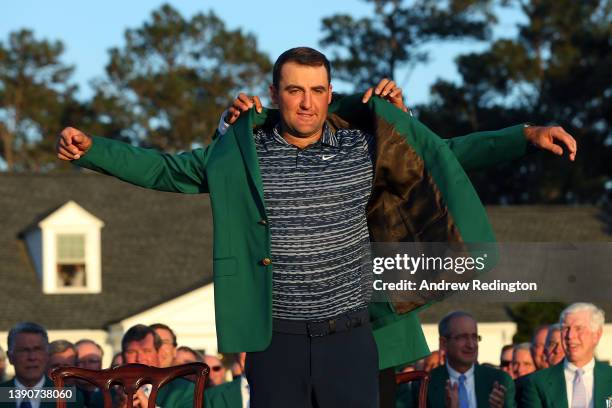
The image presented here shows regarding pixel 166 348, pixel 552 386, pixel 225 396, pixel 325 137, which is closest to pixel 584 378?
pixel 552 386

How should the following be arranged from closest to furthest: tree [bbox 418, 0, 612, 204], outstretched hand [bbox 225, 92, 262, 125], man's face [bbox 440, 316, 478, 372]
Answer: outstretched hand [bbox 225, 92, 262, 125]
man's face [bbox 440, 316, 478, 372]
tree [bbox 418, 0, 612, 204]

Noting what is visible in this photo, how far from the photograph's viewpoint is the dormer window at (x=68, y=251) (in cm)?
2998

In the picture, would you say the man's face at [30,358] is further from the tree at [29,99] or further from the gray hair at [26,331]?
the tree at [29,99]

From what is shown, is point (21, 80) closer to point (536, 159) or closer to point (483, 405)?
point (536, 159)

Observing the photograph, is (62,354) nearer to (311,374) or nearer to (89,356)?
(89,356)

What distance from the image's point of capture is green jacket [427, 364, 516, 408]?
29.6 feet

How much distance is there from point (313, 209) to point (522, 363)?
264 inches

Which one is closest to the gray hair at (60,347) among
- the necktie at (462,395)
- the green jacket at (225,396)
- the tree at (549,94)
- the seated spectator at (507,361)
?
the green jacket at (225,396)

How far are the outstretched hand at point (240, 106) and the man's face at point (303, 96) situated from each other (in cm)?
25

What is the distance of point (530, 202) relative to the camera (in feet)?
149

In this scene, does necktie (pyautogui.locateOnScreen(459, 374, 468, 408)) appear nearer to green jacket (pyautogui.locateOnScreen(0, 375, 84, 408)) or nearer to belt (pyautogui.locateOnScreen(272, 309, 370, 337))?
green jacket (pyautogui.locateOnScreen(0, 375, 84, 408))

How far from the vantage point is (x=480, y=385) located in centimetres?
930

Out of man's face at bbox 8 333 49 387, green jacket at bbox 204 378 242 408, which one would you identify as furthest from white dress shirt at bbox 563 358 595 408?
man's face at bbox 8 333 49 387

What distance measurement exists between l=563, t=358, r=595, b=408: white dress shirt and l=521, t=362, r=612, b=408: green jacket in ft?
0.07
